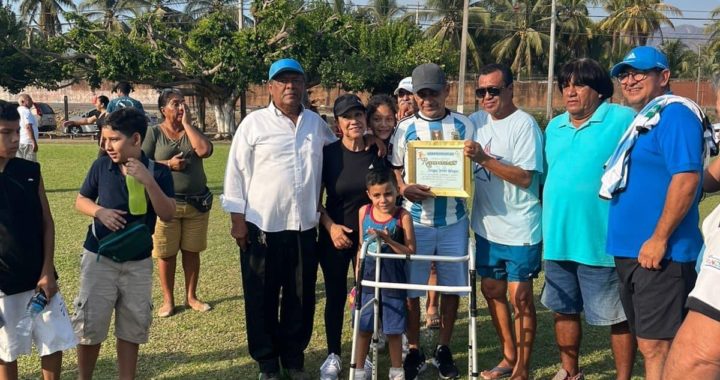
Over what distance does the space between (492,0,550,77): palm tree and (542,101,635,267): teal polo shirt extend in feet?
150

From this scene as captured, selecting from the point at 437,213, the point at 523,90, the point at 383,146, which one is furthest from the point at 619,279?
the point at 523,90

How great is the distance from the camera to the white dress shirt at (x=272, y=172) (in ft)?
14.3

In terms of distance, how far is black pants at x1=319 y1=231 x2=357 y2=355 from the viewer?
15.2ft

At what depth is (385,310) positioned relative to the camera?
4316mm

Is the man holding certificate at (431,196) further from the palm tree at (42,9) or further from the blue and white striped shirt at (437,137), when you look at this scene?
the palm tree at (42,9)

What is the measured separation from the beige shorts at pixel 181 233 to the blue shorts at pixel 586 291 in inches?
130

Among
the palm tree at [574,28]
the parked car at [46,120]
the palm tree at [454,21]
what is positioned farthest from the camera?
the palm tree at [574,28]

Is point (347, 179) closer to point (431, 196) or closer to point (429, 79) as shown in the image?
point (431, 196)

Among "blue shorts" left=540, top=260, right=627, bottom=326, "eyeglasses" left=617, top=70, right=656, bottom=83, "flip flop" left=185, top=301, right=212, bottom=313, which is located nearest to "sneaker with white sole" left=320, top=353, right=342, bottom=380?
"blue shorts" left=540, top=260, right=627, bottom=326

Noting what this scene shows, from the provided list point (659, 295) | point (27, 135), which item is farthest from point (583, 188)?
point (27, 135)

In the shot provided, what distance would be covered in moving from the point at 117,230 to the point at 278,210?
1.07 m

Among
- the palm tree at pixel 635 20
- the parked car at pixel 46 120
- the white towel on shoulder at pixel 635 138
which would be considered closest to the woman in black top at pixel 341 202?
the white towel on shoulder at pixel 635 138

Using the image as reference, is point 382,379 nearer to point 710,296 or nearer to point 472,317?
point 472,317

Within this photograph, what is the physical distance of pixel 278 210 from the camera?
4.39 m
